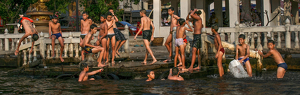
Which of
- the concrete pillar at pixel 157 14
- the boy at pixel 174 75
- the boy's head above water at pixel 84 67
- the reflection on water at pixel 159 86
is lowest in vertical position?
the reflection on water at pixel 159 86

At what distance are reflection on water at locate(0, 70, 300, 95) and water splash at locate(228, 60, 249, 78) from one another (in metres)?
0.23

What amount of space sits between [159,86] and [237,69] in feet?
9.13

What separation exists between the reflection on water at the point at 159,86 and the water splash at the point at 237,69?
230 mm

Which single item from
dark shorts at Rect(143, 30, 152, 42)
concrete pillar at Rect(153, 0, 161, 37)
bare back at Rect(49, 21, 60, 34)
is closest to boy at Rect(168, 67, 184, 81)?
dark shorts at Rect(143, 30, 152, 42)

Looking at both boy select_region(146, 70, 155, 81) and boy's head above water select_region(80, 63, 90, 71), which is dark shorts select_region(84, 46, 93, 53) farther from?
boy select_region(146, 70, 155, 81)

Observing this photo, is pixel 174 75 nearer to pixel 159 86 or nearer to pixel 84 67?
pixel 159 86

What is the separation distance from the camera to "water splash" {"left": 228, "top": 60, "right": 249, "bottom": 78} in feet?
35.6

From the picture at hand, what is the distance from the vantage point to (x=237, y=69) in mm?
10984

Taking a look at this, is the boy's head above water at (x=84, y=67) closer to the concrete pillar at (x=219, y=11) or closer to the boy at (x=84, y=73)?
the boy at (x=84, y=73)

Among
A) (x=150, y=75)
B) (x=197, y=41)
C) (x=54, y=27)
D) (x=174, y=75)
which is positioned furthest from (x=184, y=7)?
(x=150, y=75)

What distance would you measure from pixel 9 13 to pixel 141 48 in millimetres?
13514

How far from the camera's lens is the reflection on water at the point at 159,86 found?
28.4 ft

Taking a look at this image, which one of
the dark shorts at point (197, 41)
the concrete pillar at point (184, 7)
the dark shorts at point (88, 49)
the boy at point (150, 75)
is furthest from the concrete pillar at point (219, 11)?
the boy at point (150, 75)

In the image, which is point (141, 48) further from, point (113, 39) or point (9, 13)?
point (9, 13)
